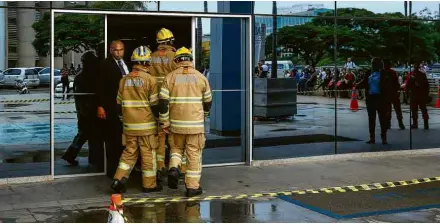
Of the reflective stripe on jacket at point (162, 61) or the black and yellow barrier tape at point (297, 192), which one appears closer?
Result: the black and yellow barrier tape at point (297, 192)

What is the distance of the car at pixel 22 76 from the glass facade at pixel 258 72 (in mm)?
15

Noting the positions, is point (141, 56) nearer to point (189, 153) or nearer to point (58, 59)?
point (189, 153)

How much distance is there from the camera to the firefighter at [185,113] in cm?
738

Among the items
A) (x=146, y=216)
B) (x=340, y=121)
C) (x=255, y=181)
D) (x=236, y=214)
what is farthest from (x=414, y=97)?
(x=146, y=216)

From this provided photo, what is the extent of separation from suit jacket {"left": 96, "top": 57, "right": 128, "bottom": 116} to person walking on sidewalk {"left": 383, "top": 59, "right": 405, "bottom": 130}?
548cm

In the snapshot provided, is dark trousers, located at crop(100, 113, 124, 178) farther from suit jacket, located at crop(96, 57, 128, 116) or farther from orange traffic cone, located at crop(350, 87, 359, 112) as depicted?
orange traffic cone, located at crop(350, 87, 359, 112)

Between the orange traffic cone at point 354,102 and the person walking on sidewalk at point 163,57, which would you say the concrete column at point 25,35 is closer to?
the person walking on sidewalk at point 163,57

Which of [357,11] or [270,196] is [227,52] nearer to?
[357,11]

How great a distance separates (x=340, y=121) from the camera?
10.8 metres

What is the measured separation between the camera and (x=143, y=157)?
25.0 feet

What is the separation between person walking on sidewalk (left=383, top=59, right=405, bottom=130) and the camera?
1116cm

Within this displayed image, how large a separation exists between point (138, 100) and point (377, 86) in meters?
5.51

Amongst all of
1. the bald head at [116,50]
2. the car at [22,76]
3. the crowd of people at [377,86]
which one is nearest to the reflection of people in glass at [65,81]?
the car at [22,76]

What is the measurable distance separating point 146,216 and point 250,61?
3997 mm
